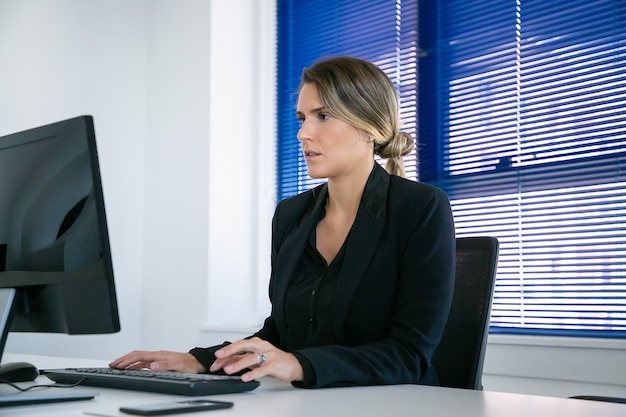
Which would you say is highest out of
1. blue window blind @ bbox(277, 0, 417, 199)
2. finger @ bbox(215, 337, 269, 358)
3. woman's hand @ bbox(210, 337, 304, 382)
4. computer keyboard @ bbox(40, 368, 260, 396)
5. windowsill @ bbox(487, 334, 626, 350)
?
blue window blind @ bbox(277, 0, 417, 199)

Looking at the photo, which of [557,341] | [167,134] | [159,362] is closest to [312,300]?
[159,362]

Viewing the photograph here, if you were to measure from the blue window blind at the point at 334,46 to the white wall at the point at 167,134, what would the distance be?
0.30 ft

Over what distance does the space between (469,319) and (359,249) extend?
0.32 m

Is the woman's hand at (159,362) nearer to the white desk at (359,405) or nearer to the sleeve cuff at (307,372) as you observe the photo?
the white desk at (359,405)

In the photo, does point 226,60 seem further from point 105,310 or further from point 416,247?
point 105,310

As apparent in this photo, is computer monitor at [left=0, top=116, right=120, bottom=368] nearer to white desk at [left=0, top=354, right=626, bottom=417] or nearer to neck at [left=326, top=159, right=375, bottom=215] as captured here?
white desk at [left=0, top=354, right=626, bottom=417]

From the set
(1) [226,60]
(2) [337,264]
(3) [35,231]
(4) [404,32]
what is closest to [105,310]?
(3) [35,231]

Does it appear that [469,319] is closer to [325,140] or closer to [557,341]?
[325,140]

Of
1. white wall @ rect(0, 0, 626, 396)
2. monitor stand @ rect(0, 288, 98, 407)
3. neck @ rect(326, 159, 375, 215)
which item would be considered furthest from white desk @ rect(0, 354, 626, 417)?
white wall @ rect(0, 0, 626, 396)

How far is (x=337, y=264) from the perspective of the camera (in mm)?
1695

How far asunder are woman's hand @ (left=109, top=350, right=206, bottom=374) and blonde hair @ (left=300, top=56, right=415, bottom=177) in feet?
2.32

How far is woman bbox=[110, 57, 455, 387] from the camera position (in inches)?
50.1

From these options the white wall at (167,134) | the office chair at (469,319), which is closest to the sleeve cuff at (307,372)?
the office chair at (469,319)

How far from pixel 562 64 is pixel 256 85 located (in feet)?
5.58
